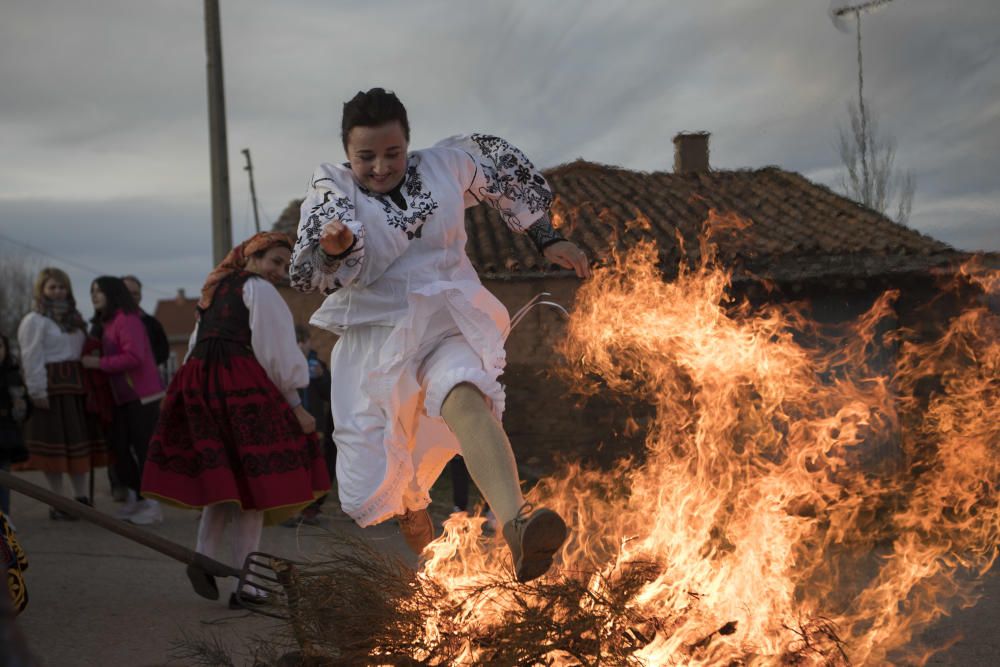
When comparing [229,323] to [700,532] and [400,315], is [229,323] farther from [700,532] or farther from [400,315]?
[700,532]

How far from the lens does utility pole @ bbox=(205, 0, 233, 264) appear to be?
1171cm

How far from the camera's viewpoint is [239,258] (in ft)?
17.7

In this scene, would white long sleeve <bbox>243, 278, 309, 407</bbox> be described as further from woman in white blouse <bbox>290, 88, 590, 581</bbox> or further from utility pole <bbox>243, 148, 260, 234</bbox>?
utility pole <bbox>243, 148, 260, 234</bbox>

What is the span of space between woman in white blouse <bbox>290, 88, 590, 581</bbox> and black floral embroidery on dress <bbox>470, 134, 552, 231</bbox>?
0.07 m

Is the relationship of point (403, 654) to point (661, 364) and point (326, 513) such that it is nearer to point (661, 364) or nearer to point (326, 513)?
point (661, 364)

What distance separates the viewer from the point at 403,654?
2.92 m

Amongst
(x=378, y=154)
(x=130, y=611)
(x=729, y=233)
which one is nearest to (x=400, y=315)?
(x=378, y=154)

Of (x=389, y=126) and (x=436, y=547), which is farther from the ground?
(x=389, y=126)

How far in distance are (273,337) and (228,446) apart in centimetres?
64

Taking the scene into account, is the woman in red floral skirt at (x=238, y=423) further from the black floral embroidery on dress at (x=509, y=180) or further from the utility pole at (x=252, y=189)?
the utility pole at (x=252, y=189)

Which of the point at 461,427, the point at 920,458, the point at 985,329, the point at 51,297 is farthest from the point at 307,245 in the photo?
the point at 920,458

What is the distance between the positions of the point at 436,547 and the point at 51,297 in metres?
5.58

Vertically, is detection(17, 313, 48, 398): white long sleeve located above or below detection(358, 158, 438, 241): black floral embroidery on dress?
below

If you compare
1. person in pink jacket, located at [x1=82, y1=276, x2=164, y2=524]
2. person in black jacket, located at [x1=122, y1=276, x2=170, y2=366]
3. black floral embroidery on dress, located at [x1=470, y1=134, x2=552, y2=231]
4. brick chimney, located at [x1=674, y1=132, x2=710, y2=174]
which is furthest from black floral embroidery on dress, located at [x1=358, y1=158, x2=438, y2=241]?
brick chimney, located at [x1=674, y1=132, x2=710, y2=174]
